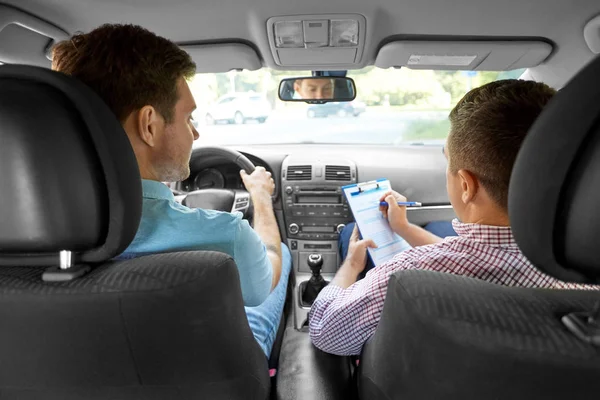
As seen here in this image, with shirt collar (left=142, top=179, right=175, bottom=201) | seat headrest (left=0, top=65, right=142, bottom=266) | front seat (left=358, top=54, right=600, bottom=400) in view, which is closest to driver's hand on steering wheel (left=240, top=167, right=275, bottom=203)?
shirt collar (left=142, top=179, right=175, bottom=201)

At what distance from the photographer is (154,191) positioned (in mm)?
1355

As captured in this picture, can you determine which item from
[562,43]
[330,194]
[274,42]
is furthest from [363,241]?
[562,43]

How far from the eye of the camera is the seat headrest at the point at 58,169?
0.86 metres

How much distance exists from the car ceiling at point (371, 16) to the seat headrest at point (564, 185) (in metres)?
1.51

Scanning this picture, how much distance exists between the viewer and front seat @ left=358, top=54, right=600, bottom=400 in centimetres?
71

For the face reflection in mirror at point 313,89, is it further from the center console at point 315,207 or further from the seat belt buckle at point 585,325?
the seat belt buckle at point 585,325

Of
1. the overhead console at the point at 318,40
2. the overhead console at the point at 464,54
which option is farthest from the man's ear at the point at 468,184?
the overhead console at the point at 464,54

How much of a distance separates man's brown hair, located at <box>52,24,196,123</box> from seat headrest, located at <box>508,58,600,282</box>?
3.65 feet

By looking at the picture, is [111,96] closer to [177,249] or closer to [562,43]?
[177,249]

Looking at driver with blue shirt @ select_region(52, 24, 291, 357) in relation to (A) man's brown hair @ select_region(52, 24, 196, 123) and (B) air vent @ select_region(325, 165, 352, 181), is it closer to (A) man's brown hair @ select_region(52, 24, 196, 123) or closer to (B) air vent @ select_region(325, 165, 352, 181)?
(A) man's brown hair @ select_region(52, 24, 196, 123)

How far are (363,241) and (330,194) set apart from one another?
1081mm

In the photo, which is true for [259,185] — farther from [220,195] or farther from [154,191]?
[154,191]

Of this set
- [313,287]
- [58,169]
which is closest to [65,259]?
[58,169]

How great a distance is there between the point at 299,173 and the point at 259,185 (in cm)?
86
